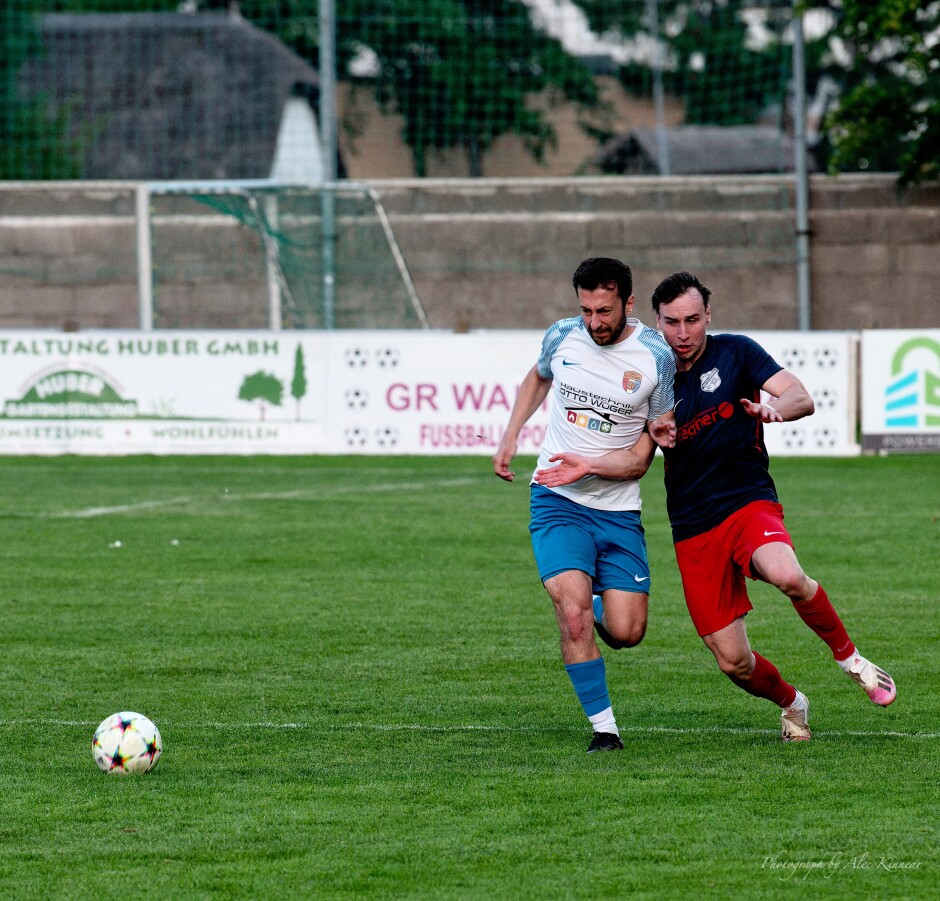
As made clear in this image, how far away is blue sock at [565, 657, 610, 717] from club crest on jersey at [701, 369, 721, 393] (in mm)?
1153

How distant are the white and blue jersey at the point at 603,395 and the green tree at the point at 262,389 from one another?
12.6 m

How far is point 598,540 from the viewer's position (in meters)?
6.72

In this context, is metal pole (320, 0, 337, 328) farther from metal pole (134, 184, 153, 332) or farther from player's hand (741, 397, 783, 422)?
player's hand (741, 397, 783, 422)

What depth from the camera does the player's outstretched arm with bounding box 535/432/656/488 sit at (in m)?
6.56

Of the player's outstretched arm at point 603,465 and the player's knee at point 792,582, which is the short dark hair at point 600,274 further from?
the player's knee at point 792,582

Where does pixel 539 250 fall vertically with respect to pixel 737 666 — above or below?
above

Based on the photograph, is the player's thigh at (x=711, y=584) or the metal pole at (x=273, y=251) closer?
→ the player's thigh at (x=711, y=584)

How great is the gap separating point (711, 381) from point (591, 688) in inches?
51.0

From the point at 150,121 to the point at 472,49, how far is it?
57.2ft

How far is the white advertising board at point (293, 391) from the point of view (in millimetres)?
18781

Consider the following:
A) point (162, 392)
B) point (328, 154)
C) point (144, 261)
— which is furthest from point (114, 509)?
point (328, 154)

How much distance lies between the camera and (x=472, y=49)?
26953 mm

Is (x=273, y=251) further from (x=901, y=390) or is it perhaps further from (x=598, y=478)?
(x=598, y=478)

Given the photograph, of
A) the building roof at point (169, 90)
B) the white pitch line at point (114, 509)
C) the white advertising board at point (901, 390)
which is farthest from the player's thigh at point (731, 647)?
the building roof at point (169, 90)
